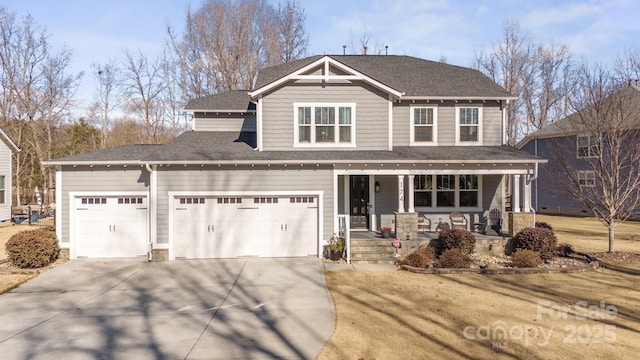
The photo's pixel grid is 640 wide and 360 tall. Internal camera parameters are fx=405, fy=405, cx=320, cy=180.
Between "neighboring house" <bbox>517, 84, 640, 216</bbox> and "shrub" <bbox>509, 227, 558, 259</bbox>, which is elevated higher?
"neighboring house" <bbox>517, 84, 640, 216</bbox>

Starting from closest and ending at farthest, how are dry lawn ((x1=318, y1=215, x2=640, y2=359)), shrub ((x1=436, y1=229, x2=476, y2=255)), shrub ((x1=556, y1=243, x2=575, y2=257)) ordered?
dry lawn ((x1=318, y1=215, x2=640, y2=359)) < shrub ((x1=436, y1=229, x2=476, y2=255)) < shrub ((x1=556, y1=243, x2=575, y2=257))

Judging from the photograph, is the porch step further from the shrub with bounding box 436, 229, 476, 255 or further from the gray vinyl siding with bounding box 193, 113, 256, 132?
the gray vinyl siding with bounding box 193, 113, 256, 132

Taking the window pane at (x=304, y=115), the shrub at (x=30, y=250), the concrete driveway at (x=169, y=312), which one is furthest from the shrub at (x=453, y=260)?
the shrub at (x=30, y=250)

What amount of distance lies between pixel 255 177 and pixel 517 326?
945cm

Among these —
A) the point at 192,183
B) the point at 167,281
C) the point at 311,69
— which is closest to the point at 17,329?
the point at 167,281

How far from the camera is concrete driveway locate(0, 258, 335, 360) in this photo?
707 cm

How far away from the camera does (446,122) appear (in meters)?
17.1

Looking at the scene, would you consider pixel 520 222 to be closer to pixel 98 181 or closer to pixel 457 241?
pixel 457 241

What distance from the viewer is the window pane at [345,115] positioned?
1564 centimetres

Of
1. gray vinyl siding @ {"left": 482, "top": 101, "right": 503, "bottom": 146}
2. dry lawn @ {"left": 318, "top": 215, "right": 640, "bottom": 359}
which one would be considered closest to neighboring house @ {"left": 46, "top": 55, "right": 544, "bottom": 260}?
gray vinyl siding @ {"left": 482, "top": 101, "right": 503, "bottom": 146}

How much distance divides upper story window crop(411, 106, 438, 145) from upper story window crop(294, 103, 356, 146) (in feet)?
Answer: 9.99

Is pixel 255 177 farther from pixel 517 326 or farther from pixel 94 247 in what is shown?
pixel 517 326

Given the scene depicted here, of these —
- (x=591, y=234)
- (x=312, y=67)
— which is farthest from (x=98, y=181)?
(x=591, y=234)

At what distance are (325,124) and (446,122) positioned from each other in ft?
17.6
